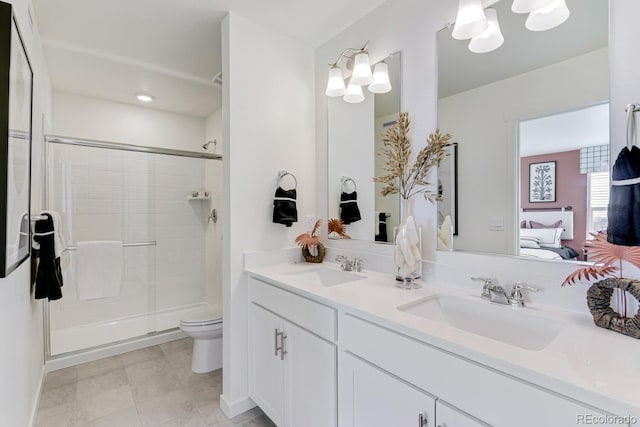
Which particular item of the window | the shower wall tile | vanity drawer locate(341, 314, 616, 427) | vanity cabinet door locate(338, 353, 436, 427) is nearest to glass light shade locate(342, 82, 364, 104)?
the window

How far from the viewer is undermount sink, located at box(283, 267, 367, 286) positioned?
1826 millimetres

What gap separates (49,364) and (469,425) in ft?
9.78

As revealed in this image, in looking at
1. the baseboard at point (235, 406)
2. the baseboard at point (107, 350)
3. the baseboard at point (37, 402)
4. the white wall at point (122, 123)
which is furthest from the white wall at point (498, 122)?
the white wall at point (122, 123)

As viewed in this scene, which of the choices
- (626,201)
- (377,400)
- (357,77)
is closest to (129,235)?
(357,77)

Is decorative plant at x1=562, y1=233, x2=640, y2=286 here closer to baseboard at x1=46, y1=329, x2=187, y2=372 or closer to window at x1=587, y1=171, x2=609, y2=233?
window at x1=587, y1=171, x2=609, y2=233

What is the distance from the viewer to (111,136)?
10.8ft

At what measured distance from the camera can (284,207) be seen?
2.01 metres

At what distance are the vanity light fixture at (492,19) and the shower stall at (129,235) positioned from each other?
265 centimetres

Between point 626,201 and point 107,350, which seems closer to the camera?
point 626,201

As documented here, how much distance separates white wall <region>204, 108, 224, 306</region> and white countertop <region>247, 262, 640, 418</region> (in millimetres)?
2388

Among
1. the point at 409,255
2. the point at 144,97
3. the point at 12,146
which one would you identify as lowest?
the point at 409,255

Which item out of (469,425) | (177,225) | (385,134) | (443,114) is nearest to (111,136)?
(177,225)

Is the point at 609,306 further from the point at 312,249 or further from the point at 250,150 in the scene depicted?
the point at 250,150

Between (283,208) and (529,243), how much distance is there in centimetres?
133
